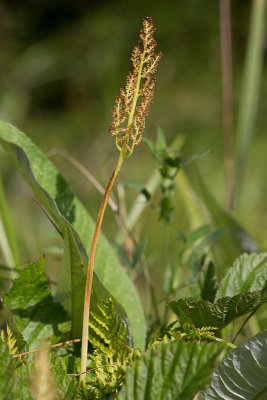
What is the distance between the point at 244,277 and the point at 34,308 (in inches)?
4.4

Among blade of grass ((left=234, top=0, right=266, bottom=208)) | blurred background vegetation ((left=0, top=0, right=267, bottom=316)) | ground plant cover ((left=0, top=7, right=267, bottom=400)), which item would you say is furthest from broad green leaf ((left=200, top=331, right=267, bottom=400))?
blurred background vegetation ((left=0, top=0, right=267, bottom=316))

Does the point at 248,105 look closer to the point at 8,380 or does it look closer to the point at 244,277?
the point at 244,277

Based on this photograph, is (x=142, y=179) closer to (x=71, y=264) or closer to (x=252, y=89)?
(x=252, y=89)

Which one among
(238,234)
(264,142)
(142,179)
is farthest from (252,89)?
(264,142)

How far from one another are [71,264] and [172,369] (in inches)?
3.0

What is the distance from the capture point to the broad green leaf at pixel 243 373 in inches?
7.5

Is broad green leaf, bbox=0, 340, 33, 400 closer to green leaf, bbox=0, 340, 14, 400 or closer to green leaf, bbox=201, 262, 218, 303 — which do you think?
green leaf, bbox=0, 340, 14, 400

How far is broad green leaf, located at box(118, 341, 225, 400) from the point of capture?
16 centimetres

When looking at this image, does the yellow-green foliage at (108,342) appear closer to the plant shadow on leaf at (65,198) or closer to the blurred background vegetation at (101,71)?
the plant shadow on leaf at (65,198)

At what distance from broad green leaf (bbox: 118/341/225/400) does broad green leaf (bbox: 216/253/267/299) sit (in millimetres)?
90

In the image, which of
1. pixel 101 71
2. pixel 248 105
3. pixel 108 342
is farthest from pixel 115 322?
pixel 101 71

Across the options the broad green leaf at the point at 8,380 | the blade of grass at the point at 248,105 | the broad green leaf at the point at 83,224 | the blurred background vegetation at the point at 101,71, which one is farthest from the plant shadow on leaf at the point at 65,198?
the blurred background vegetation at the point at 101,71

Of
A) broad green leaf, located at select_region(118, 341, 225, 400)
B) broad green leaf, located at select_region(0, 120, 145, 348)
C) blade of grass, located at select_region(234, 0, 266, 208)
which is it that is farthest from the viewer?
blade of grass, located at select_region(234, 0, 266, 208)

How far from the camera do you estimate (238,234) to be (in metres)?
0.34
